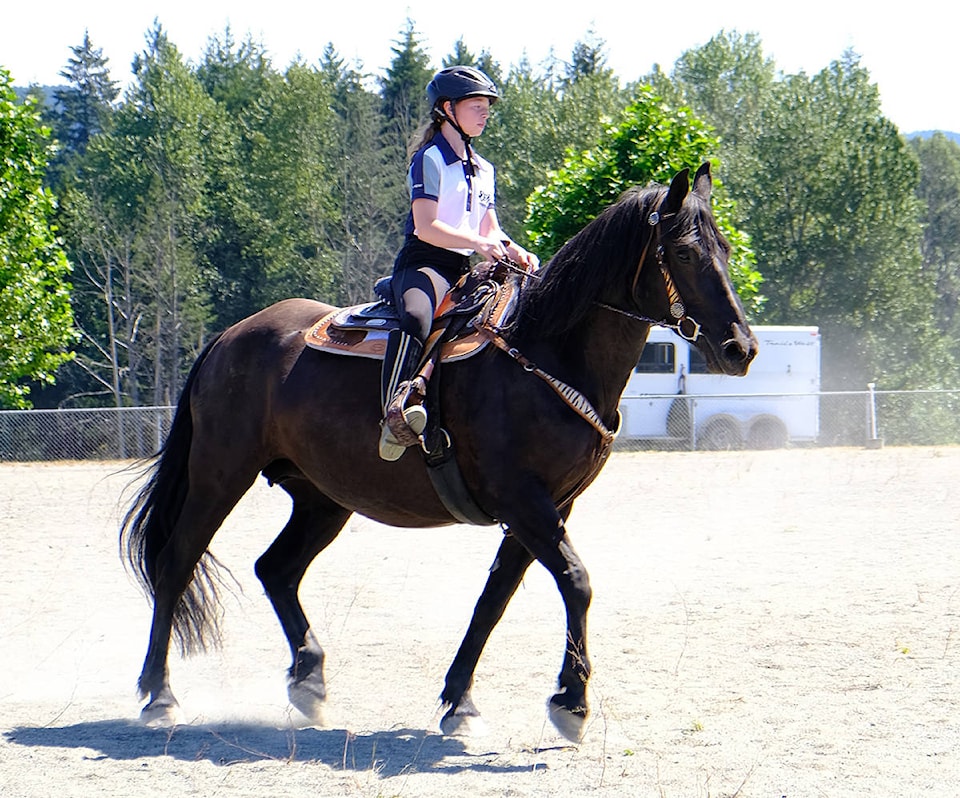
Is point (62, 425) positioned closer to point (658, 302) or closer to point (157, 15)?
point (658, 302)

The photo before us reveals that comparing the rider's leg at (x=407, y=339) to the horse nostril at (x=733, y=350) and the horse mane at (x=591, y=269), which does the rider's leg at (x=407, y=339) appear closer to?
the horse mane at (x=591, y=269)

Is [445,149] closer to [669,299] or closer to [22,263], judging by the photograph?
[669,299]

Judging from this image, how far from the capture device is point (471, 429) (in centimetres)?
516

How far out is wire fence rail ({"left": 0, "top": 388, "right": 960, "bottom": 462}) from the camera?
21.6 m

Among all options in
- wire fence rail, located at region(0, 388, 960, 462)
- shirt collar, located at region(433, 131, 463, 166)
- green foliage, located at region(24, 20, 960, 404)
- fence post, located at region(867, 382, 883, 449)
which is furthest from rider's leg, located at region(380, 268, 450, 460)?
green foliage, located at region(24, 20, 960, 404)

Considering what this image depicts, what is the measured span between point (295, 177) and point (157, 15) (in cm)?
2078

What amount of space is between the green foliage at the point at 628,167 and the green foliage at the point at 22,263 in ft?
32.5

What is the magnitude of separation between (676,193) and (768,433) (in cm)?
2036

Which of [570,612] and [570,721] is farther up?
[570,612]

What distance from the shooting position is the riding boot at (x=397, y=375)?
5121mm

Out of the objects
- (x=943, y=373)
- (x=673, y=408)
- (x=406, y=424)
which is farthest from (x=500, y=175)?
(x=406, y=424)

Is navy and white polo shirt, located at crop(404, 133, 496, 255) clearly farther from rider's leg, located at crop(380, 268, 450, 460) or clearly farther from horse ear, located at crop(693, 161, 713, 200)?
horse ear, located at crop(693, 161, 713, 200)

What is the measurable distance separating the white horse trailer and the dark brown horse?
53.4 ft

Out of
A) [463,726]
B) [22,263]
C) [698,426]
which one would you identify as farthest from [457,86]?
[22,263]
